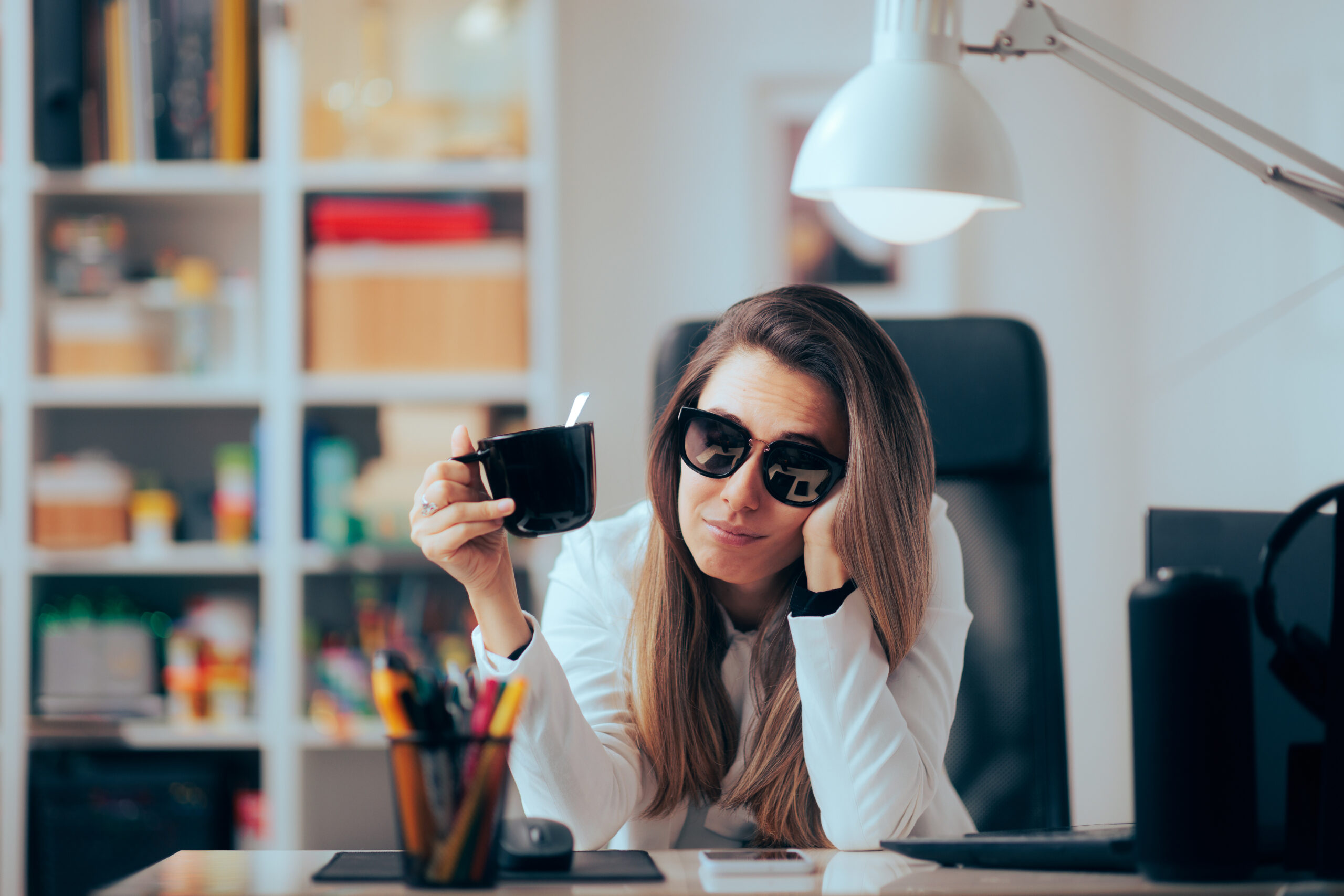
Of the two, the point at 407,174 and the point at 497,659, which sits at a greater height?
the point at 407,174

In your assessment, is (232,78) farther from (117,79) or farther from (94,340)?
(94,340)

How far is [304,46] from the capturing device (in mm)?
2174

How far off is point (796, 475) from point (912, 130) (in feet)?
1.12

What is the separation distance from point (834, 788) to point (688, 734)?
0.17 m

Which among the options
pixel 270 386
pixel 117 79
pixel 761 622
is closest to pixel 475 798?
pixel 761 622

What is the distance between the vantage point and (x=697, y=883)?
704 mm

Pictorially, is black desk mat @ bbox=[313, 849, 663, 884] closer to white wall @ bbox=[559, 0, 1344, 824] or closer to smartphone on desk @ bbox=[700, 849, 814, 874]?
smartphone on desk @ bbox=[700, 849, 814, 874]

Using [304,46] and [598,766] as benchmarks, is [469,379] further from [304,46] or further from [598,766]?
[598,766]

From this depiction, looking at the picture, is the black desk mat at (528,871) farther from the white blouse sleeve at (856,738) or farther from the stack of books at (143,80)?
the stack of books at (143,80)

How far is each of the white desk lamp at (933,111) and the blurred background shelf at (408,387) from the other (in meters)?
1.22

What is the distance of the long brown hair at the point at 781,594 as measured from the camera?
103 centimetres

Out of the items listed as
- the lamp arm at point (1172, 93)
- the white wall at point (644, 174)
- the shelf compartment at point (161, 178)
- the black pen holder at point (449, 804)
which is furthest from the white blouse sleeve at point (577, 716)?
the shelf compartment at point (161, 178)

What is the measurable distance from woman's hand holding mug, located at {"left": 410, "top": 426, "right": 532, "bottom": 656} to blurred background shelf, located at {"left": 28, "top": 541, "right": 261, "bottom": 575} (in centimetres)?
140

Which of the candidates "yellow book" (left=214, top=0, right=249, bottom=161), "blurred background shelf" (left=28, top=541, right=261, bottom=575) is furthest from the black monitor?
"yellow book" (left=214, top=0, right=249, bottom=161)
